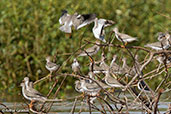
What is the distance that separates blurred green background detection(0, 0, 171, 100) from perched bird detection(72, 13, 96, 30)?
4326mm

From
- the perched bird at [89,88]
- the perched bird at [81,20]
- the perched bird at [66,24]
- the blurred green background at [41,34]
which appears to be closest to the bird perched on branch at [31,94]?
the perched bird at [89,88]

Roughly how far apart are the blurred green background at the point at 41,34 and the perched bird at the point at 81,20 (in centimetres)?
433

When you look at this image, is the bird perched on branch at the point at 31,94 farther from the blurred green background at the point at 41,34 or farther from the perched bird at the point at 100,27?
the blurred green background at the point at 41,34

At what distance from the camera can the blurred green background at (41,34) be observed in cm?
1064

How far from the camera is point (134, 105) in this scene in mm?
5363

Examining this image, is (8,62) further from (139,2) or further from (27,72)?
(139,2)

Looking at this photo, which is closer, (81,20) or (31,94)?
(81,20)

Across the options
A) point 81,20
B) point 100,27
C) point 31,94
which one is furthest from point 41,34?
point 81,20

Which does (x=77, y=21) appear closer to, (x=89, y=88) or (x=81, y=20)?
(x=81, y=20)

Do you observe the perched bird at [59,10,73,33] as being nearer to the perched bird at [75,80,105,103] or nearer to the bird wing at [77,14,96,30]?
the bird wing at [77,14,96,30]

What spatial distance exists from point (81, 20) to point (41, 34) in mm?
5928

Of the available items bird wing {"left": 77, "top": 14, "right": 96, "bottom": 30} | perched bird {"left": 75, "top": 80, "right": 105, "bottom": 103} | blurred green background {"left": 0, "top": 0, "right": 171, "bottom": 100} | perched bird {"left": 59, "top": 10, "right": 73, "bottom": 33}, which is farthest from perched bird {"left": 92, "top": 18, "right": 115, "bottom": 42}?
blurred green background {"left": 0, "top": 0, "right": 171, "bottom": 100}

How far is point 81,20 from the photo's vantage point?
5.55 meters

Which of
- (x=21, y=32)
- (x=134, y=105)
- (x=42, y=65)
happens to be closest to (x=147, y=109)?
(x=134, y=105)
